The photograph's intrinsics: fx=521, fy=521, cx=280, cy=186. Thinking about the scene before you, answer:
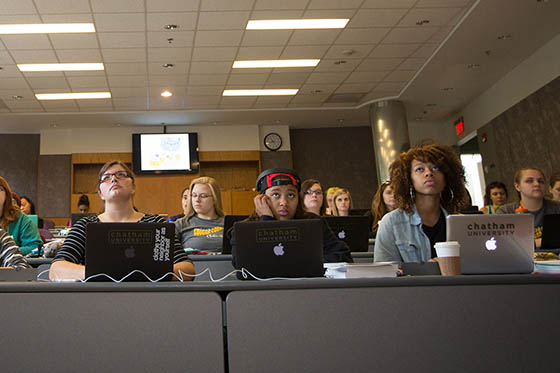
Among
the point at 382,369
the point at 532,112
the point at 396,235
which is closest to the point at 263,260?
the point at 382,369

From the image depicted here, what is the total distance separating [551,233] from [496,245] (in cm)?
194

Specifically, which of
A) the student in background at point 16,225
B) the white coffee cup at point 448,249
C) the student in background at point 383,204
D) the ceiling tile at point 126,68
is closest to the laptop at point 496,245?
the white coffee cup at point 448,249

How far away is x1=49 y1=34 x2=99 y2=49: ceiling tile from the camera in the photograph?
6605 mm

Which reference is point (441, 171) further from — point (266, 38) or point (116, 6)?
point (266, 38)

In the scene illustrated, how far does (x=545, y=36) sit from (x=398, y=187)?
237 inches

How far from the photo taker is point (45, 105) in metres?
9.37

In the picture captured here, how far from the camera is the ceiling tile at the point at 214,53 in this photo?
7184 millimetres

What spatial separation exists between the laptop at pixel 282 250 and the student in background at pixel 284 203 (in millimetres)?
889

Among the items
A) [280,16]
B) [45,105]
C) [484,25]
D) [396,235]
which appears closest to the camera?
[396,235]

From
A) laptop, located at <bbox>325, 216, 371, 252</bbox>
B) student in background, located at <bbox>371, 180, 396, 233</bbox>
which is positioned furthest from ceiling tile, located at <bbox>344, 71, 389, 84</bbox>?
laptop, located at <bbox>325, 216, 371, 252</bbox>

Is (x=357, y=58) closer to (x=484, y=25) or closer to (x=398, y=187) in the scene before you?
(x=484, y=25)

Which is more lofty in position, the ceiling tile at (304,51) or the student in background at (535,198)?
the ceiling tile at (304,51)

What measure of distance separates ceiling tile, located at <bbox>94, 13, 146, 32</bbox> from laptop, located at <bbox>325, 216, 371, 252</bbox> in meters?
4.03

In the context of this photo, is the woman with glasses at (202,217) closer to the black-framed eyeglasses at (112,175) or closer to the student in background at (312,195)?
the student in background at (312,195)
